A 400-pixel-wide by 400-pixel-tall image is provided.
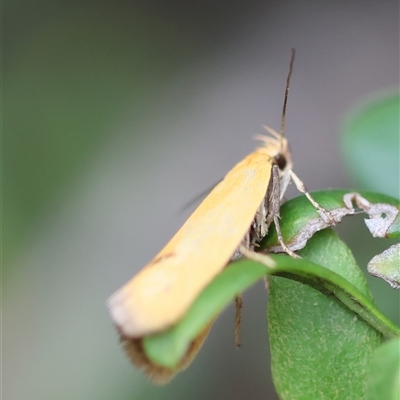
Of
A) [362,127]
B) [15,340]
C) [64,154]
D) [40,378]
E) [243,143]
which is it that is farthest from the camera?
[243,143]

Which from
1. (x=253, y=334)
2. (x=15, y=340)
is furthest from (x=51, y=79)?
(x=253, y=334)

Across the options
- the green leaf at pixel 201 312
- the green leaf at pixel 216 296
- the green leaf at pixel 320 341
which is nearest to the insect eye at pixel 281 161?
the green leaf at pixel 320 341

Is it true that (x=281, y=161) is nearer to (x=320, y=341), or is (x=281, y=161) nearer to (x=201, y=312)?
(x=320, y=341)

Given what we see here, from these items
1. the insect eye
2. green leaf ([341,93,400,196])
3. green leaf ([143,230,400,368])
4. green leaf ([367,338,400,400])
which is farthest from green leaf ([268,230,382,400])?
green leaf ([341,93,400,196])

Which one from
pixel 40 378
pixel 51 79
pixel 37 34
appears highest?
pixel 37 34

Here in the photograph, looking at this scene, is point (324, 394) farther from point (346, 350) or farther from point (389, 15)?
point (389, 15)

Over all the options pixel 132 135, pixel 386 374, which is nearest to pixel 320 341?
pixel 386 374
